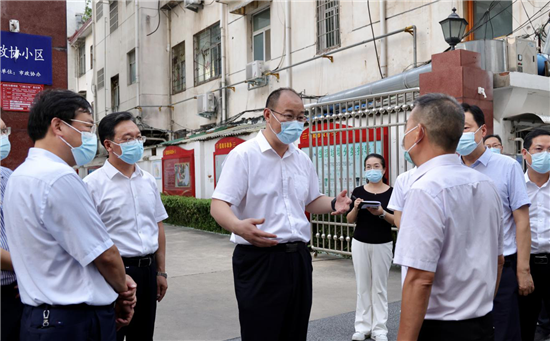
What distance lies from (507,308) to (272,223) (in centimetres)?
153

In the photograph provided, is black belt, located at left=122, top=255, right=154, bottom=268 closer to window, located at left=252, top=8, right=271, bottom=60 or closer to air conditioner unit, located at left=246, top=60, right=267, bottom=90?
air conditioner unit, located at left=246, top=60, right=267, bottom=90

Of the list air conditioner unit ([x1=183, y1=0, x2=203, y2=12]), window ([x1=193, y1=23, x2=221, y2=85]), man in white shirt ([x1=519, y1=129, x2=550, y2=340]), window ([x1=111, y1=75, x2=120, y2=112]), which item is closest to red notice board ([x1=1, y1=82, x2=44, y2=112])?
man in white shirt ([x1=519, y1=129, x2=550, y2=340])

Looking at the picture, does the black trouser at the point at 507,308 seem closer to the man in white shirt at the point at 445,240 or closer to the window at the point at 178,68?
the man in white shirt at the point at 445,240

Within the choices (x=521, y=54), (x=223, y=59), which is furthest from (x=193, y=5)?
(x=521, y=54)

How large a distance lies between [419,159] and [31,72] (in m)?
6.33

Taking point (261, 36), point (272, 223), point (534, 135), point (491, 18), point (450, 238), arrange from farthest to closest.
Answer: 1. point (261, 36)
2. point (491, 18)
3. point (534, 135)
4. point (272, 223)
5. point (450, 238)

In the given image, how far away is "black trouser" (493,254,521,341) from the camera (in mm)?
3023

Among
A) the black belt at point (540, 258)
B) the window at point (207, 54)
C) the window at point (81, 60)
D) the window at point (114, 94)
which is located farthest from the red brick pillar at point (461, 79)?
the window at point (81, 60)

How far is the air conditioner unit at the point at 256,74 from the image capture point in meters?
13.4

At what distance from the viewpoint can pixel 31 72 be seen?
6.93 m

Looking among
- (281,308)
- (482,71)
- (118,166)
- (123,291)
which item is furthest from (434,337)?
(482,71)

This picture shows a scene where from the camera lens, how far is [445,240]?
2.02 m

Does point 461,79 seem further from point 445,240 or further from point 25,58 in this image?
point 25,58

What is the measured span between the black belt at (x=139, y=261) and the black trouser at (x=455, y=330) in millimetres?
1944
